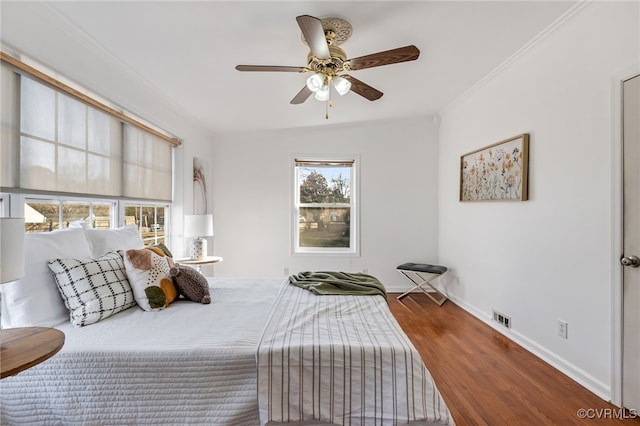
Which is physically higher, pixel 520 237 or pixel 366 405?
pixel 520 237

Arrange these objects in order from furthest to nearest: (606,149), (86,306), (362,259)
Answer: (362,259), (606,149), (86,306)

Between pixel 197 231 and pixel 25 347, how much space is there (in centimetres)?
226

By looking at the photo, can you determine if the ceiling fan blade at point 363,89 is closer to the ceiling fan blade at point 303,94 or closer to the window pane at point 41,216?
the ceiling fan blade at point 303,94

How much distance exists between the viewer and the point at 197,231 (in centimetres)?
326

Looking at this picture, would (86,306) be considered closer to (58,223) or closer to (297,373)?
(58,223)

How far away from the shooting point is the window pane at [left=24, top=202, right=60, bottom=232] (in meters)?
1.79

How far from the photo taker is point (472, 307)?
133 inches

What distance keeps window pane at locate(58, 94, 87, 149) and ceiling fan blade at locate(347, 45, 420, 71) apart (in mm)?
1937

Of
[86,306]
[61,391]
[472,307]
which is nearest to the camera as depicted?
[61,391]

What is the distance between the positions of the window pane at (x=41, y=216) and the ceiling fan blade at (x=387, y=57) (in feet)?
7.17

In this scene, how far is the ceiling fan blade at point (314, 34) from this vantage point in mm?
1510

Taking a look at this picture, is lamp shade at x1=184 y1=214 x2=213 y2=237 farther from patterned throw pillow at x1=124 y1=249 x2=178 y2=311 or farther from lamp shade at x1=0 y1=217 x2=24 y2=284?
lamp shade at x1=0 y1=217 x2=24 y2=284

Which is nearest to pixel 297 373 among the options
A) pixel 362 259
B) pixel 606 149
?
pixel 606 149

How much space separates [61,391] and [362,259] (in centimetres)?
353
